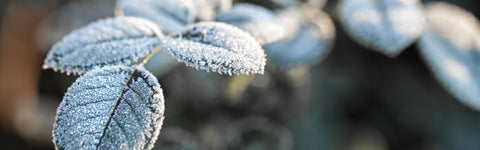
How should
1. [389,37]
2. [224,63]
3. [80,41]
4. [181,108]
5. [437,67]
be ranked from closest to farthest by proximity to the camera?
[224,63], [80,41], [389,37], [437,67], [181,108]

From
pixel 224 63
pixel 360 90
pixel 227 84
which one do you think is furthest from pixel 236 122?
pixel 224 63

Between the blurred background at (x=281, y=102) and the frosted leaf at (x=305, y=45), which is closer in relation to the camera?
the frosted leaf at (x=305, y=45)

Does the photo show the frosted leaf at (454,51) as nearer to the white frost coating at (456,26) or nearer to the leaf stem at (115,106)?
the white frost coating at (456,26)

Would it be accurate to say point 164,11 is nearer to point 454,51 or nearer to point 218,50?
point 218,50

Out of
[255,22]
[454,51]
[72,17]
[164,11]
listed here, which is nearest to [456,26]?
[454,51]

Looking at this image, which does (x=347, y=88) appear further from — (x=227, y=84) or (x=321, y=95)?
(x=227, y=84)

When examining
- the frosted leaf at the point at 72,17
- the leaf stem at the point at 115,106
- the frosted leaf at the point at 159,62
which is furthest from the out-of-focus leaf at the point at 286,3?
the frosted leaf at the point at 72,17
